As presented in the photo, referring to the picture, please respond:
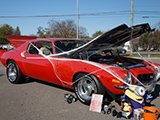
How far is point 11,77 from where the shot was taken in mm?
5516

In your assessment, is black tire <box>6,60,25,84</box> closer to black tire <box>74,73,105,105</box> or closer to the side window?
the side window

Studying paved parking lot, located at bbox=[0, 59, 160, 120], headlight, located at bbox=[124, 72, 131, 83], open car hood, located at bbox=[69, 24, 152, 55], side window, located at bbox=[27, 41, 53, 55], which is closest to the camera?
paved parking lot, located at bbox=[0, 59, 160, 120]

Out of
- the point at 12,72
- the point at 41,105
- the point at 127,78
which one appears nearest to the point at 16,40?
the point at 12,72

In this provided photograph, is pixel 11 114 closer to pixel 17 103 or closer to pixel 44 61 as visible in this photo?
pixel 17 103

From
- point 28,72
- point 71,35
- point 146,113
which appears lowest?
point 146,113

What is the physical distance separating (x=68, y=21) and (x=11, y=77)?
24918 millimetres

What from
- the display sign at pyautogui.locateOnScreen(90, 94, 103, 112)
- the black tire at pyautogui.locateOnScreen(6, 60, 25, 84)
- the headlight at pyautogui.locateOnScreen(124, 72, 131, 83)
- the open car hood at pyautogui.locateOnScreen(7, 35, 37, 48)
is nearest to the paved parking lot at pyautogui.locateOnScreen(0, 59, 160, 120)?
the display sign at pyautogui.locateOnScreen(90, 94, 103, 112)

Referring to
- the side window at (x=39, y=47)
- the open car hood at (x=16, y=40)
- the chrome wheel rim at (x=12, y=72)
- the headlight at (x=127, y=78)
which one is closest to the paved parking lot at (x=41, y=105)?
the chrome wheel rim at (x=12, y=72)

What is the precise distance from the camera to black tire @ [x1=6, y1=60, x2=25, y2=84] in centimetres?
522

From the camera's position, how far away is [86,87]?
3.65m

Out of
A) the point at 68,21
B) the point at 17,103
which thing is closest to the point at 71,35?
the point at 68,21

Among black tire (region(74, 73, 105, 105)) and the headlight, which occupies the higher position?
the headlight

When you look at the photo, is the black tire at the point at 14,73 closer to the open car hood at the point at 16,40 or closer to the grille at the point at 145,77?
the open car hood at the point at 16,40

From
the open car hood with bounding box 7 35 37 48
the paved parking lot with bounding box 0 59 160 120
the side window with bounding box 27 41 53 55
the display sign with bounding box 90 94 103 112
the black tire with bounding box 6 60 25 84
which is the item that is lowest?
the paved parking lot with bounding box 0 59 160 120
